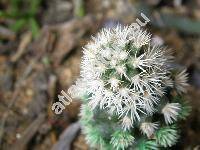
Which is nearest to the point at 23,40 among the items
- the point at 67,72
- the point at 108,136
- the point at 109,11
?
the point at 67,72

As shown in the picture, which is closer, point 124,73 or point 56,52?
point 124,73

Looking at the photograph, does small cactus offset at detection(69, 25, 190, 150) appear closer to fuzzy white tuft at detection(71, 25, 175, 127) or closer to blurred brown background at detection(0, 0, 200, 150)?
fuzzy white tuft at detection(71, 25, 175, 127)

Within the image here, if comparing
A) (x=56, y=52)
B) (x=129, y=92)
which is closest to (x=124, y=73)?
(x=129, y=92)

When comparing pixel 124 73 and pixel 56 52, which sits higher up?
pixel 56 52

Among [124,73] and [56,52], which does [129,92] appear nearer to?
[124,73]

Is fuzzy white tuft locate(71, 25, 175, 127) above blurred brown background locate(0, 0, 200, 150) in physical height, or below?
below

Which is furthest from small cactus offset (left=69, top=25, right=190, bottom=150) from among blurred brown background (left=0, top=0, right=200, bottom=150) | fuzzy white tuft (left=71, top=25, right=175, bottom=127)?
blurred brown background (left=0, top=0, right=200, bottom=150)
